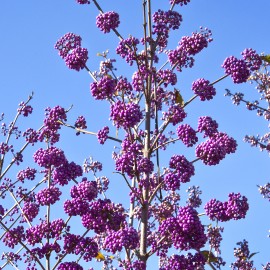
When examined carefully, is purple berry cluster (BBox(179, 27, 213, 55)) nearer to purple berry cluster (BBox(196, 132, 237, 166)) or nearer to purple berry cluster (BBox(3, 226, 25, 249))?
purple berry cluster (BBox(196, 132, 237, 166))

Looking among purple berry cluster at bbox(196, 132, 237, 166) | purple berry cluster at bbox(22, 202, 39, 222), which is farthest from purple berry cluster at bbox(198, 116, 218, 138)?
purple berry cluster at bbox(22, 202, 39, 222)

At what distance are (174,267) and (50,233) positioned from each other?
2.28 meters

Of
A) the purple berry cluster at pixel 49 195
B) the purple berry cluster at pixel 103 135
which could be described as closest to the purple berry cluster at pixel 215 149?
the purple berry cluster at pixel 103 135

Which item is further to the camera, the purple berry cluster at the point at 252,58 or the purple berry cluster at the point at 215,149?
the purple berry cluster at the point at 252,58

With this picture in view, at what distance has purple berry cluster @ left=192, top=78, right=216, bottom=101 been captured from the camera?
27.3ft

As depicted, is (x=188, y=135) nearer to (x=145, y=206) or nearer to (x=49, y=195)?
(x=145, y=206)

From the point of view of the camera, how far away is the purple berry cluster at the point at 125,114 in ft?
24.2

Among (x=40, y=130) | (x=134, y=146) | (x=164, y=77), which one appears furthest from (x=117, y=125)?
(x=40, y=130)

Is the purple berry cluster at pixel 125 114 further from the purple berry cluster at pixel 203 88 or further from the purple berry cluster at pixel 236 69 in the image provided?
the purple berry cluster at pixel 236 69

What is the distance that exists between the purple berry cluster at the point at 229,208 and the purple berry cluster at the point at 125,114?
5.20 ft

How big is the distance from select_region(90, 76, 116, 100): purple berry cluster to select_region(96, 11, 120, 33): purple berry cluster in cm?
117

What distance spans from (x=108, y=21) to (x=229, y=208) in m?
3.64

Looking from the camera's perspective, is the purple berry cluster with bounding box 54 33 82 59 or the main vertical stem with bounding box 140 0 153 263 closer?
the main vertical stem with bounding box 140 0 153 263

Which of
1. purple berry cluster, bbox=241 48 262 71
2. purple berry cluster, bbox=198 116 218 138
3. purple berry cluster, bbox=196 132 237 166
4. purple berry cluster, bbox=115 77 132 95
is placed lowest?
purple berry cluster, bbox=196 132 237 166
